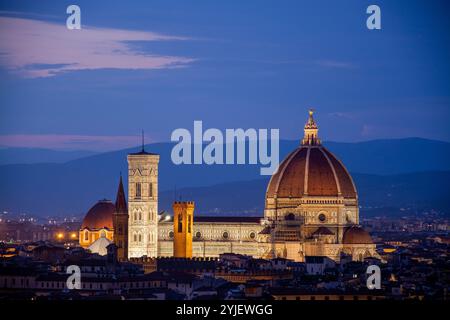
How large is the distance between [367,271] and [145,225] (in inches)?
1271

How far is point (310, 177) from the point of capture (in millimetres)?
172500

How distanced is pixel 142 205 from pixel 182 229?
6.04 metres

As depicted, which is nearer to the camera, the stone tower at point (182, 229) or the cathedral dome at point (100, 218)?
the stone tower at point (182, 229)

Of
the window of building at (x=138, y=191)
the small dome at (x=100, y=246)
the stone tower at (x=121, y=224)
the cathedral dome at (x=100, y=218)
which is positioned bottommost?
the small dome at (x=100, y=246)

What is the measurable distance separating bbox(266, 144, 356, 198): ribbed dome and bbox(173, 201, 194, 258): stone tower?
22.9 feet

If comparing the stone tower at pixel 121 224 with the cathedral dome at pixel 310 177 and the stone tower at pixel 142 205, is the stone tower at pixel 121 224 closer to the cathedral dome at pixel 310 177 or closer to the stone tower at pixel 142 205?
the stone tower at pixel 142 205

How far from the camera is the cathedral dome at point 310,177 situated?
17212 cm

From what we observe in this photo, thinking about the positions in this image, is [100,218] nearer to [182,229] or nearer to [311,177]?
[182,229]

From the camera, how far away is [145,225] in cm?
17400

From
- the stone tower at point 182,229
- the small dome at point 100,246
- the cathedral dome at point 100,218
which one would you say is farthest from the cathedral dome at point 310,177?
the cathedral dome at point 100,218

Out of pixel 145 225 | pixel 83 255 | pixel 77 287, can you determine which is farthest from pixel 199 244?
pixel 77 287

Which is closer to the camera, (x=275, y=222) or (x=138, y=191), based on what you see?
(x=275, y=222)

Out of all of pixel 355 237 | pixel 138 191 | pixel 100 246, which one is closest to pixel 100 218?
pixel 138 191

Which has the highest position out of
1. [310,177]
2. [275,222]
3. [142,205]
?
[310,177]
